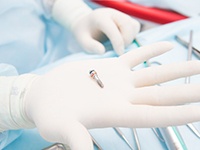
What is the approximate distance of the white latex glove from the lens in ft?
2.82

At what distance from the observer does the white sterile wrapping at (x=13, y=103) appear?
0.60 meters

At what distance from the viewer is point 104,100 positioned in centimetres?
54

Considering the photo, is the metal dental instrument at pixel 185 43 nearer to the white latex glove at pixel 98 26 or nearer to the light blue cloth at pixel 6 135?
the white latex glove at pixel 98 26

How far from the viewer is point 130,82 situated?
0.58 metres

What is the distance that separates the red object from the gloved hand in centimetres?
51

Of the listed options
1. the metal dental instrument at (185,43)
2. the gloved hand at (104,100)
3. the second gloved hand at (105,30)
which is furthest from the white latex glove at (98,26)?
the gloved hand at (104,100)

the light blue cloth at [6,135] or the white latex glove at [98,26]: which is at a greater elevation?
the white latex glove at [98,26]

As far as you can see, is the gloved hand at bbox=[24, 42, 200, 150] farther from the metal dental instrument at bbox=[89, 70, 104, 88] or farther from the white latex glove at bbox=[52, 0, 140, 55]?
the white latex glove at bbox=[52, 0, 140, 55]

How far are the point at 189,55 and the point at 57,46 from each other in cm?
50

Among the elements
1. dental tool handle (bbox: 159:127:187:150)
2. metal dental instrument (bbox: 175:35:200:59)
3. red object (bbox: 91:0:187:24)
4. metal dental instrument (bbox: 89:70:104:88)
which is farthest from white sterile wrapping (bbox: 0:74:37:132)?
red object (bbox: 91:0:187:24)

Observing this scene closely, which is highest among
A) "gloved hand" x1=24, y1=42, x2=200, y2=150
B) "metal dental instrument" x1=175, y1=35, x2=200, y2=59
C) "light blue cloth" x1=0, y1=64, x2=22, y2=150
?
"gloved hand" x1=24, y1=42, x2=200, y2=150

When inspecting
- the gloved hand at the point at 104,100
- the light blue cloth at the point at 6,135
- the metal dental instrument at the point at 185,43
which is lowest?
the light blue cloth at the point at 6,135

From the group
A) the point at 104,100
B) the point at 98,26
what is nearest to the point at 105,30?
the point at 98,26

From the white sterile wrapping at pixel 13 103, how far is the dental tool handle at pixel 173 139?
283 millimetres
